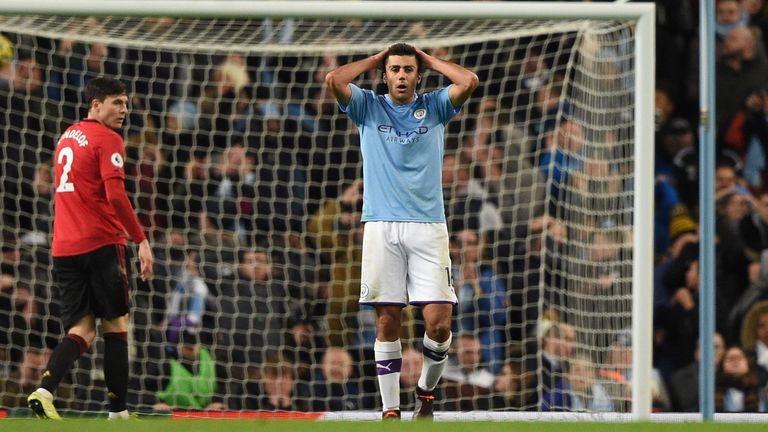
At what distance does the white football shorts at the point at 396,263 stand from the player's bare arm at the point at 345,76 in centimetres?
62

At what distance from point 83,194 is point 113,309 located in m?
0.58

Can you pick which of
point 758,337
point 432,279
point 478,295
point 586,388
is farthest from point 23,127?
point 758,337

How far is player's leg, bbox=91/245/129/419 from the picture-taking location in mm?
6625

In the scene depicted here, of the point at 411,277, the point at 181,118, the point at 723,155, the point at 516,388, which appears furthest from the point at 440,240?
the point at 723,155

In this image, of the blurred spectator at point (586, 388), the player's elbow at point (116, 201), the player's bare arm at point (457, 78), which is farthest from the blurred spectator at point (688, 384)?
the player's elbow at point (116, 201)

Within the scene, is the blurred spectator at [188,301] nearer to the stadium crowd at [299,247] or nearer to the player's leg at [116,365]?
the stadium crowd at [299,247]

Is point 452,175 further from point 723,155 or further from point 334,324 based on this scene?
point 723,155

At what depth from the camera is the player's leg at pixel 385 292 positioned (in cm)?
623

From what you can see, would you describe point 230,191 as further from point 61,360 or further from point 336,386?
point 61,360

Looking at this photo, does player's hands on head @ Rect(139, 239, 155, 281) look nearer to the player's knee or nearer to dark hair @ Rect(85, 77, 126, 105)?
dark hair @ Rect(85, 77, 126, 105)

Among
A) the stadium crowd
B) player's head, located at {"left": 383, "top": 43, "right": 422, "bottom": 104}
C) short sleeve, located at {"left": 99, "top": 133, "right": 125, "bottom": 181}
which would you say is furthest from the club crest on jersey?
the stadium crowd

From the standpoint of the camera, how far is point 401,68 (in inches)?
246

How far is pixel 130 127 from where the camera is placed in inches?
340

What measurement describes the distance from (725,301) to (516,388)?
1633 millimetres
